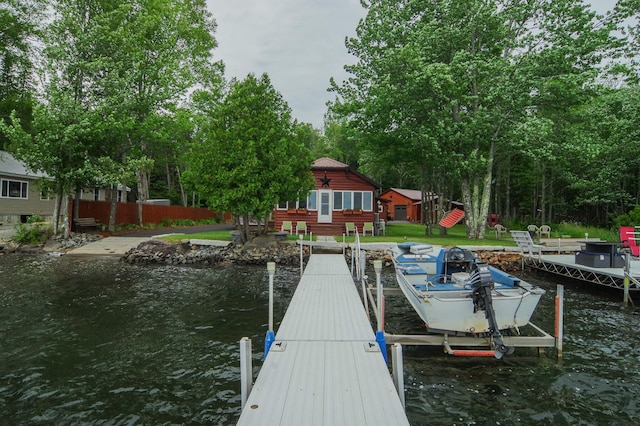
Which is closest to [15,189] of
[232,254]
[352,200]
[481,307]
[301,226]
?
[232,254]

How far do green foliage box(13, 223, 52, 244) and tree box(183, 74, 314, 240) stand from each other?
8.74 meters

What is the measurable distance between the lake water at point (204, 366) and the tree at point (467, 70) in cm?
1017

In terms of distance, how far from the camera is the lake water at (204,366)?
4516mm

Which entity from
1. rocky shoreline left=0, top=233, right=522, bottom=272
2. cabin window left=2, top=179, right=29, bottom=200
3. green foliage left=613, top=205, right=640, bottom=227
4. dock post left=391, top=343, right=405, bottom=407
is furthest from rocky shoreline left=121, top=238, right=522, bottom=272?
cabin window left=2, top=179, right=29, bottom=200

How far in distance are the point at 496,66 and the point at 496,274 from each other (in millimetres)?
12446

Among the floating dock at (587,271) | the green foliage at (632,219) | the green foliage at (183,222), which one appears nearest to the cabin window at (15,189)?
the green foliage at (183,222)

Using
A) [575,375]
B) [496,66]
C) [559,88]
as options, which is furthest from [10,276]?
[559,88]

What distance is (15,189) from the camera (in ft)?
76.6

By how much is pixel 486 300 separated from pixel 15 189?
93.3 ft

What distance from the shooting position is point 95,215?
23.5 metres

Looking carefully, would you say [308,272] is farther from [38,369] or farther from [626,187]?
[626,187]

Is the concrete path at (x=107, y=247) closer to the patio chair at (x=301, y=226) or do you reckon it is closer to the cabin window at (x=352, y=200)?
the patio chair at (x=301, y=226)

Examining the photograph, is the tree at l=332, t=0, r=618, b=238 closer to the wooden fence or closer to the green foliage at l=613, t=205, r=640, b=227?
the green foliage at l=613, t=205, r=640, b=227

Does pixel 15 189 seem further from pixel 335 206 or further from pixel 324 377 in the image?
pixel 324 377
